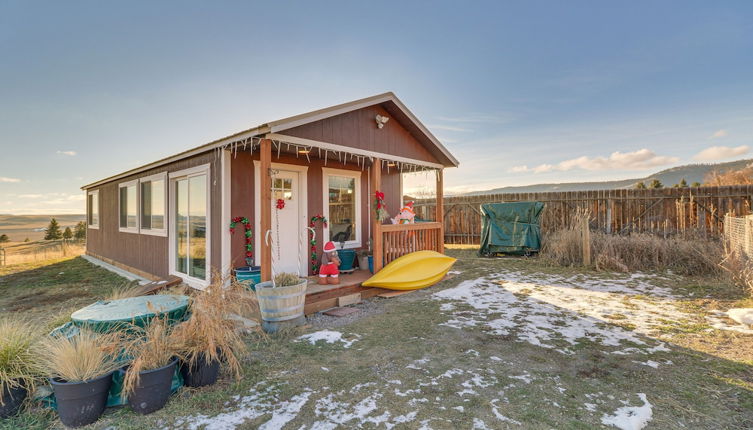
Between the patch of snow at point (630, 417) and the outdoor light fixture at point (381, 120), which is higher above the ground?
the outdoor light fixture at point (381, 120)

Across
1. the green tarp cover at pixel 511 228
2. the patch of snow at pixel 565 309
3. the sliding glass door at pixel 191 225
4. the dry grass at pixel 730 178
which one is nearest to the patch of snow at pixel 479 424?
the patch of snow at pixel 565 309

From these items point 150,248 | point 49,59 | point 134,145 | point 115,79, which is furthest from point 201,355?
point 49,59

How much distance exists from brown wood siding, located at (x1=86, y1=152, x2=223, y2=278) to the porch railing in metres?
2.76

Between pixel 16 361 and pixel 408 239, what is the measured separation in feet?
17.0

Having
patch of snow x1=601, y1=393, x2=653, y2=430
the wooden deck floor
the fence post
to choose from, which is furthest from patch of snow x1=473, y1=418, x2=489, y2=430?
the fence post

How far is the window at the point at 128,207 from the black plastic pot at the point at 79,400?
6.65 metres

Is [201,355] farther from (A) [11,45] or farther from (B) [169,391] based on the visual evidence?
(A) [11,45]

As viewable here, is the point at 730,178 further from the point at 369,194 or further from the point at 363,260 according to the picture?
the point at 363,260

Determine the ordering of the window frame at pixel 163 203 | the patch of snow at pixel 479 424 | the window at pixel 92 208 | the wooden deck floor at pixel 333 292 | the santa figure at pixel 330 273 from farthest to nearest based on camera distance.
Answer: the window at pixel 92 208 < the window frame at pixel 163 203 < the santa figure at pixel 330 273 < the wooden deck floor at pixel 333 292 < the patch of snow at pixel 479 424

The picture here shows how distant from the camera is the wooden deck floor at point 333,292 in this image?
4.58m

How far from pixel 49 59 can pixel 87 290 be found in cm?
586

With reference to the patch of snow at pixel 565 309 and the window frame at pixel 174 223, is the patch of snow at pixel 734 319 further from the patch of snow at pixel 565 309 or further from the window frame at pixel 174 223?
the window frame at pixel 174 223

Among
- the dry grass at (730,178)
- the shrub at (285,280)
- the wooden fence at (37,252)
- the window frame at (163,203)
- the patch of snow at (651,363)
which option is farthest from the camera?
the wooden fence at (37,252)

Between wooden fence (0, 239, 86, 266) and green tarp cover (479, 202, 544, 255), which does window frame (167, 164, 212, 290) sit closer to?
green tarp cover (479, 202, 544, 255)
